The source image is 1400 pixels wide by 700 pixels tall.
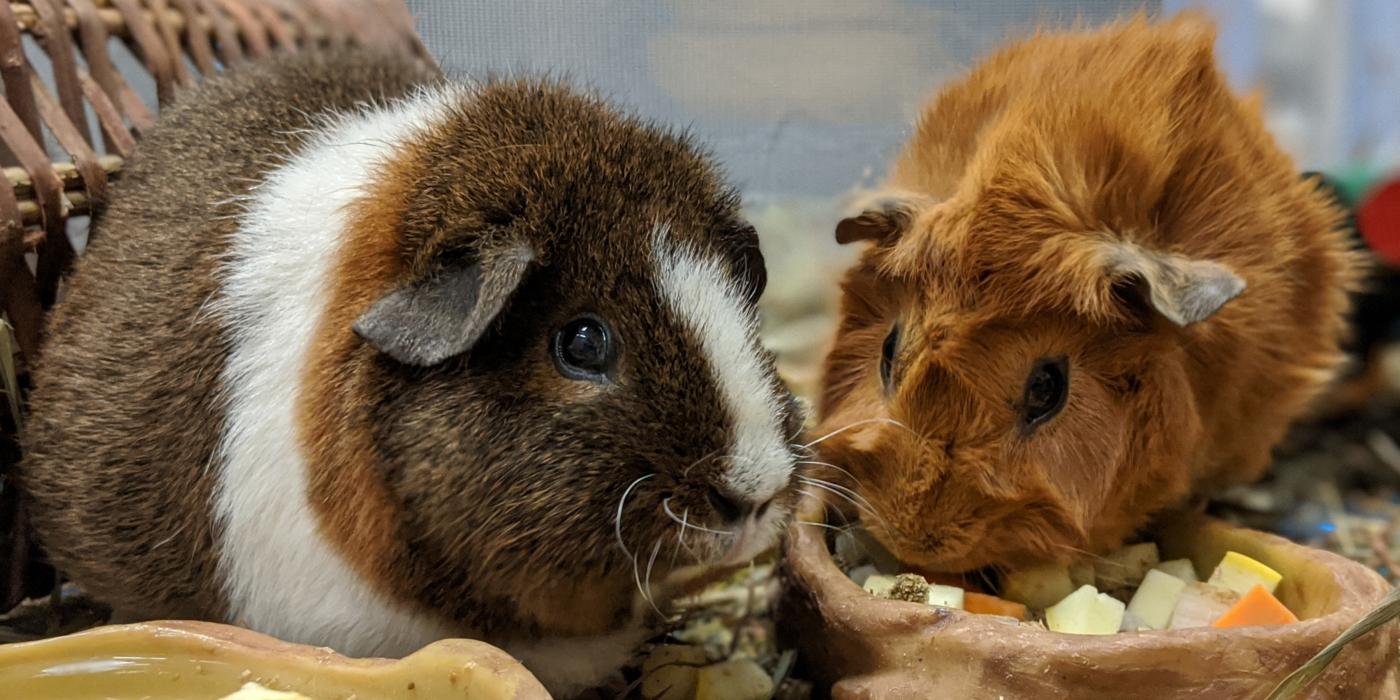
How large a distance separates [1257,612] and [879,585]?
1.66ft

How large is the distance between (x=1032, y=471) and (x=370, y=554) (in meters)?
0.92

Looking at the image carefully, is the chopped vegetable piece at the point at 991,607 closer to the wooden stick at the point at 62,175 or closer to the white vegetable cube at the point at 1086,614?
the white vegetable cube at the point at 1086,614

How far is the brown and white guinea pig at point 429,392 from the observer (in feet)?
3.81

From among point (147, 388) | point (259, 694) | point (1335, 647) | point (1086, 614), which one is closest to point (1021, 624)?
point (1086, 614)

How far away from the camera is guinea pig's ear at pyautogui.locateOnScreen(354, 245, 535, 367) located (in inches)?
43.9

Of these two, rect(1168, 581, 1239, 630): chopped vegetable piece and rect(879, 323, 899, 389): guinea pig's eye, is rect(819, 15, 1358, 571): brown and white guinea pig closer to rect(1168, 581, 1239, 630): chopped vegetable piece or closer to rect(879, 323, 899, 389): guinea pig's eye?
rect(879, 323, 899, 389): guinea pig's eye

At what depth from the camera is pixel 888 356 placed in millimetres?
1630

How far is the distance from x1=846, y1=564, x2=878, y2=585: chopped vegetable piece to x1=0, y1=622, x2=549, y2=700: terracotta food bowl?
0.71 meters

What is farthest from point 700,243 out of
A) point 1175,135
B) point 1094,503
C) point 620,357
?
point 1175,135

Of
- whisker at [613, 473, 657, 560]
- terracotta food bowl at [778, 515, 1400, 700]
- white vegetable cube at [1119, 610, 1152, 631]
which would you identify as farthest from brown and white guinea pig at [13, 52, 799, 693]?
white vegetable cube at [1119, 610, 1152, 631]

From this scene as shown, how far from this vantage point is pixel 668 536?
117 centimetres

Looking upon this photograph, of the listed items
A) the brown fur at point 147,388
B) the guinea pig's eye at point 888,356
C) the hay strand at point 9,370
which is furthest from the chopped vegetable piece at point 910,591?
the hay strand at point 9,370

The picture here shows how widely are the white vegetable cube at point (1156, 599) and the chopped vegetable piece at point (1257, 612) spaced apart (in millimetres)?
114

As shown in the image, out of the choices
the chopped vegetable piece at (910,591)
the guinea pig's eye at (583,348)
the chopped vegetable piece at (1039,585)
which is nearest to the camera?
the guinea pig's eye at (583,348)
